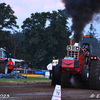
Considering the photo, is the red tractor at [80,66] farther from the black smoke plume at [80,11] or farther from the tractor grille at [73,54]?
the black smoke plume at [80,11]

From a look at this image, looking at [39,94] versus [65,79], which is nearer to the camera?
[39,94]

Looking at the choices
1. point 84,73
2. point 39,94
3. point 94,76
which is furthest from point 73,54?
point 39,94

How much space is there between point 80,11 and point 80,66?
3837mm

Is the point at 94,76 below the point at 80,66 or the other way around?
below

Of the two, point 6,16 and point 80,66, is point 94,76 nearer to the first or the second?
point 80,66

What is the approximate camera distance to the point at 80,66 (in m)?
16.0

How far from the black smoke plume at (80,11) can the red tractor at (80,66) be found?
1250 mm

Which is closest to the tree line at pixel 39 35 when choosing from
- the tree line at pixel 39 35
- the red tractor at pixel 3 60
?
the tree line at pixel 39 35

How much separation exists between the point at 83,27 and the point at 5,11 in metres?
42.4

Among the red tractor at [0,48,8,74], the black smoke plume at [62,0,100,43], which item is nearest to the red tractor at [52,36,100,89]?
the black smoke plume at [62,0,100,43]

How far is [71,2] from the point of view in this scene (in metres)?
17.8

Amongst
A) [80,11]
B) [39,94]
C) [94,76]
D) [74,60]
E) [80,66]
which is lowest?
[39,94]

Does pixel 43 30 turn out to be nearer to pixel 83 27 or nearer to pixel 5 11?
pixel 5 11

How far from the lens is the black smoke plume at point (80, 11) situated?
57.8ft
